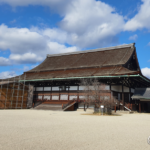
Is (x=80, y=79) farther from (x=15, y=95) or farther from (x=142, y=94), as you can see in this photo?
(x=15, y=95)

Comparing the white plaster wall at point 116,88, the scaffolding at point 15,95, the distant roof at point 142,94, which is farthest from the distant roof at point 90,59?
the scaffolding at point 15,95

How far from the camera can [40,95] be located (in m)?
25.0

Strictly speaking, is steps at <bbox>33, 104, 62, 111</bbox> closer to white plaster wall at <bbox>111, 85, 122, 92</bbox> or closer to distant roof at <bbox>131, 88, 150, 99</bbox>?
white plaster wall at <bbox>111, 85, 122, 92</bbox>

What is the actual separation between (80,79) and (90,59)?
719cm

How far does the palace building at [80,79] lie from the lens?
808 inches

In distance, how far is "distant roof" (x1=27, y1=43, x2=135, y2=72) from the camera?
24.5 metres

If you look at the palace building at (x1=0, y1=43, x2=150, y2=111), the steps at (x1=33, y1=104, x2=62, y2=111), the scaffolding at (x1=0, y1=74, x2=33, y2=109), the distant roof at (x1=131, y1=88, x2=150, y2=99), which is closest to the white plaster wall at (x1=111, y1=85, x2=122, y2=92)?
the palace building at (x1=0, y1=43, x2=150, y2=111)

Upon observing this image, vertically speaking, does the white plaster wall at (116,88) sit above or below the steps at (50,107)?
above

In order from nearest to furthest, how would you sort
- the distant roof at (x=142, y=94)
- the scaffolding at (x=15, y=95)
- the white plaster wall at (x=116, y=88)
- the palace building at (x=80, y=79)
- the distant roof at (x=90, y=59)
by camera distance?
1. the distant roof at (x=142, y=94)
2. the palace building at (x=80, y=79)
3. the white plaster wall at (x=116, y=88)
4. the scaffolding at (x=15, y=95)
5. the distant roof at (x=90, y=59)

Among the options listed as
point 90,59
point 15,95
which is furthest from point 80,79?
point 15,95

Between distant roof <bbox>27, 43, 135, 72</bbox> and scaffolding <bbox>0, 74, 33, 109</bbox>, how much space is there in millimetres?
5635

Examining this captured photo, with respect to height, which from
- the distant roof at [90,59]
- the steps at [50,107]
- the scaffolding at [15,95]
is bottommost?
the steps at [50,107]

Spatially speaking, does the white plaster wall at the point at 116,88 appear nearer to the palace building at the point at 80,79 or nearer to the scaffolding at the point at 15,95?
the palace building at the point at 80,79

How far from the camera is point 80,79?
21.4m
